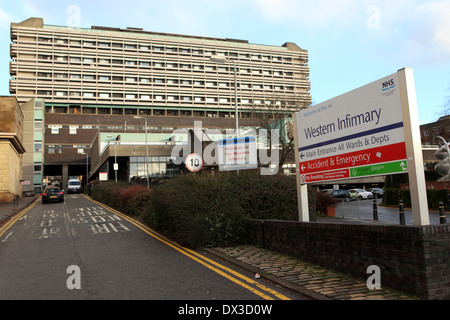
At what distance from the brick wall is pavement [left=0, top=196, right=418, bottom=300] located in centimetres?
17

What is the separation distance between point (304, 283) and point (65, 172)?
8427 centimetres

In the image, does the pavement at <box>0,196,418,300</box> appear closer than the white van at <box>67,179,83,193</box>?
Yes

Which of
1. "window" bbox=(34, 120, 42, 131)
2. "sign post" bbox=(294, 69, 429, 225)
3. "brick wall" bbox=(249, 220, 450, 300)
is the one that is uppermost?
"window" bbox=(34, 120, 42, 131)

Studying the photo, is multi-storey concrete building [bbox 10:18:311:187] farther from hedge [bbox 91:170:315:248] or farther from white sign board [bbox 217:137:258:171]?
hedge [bbox 91:170:315:248]

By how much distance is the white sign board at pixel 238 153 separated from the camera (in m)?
16.7

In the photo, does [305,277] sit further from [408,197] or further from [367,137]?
[408,197]

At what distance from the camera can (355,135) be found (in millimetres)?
6520

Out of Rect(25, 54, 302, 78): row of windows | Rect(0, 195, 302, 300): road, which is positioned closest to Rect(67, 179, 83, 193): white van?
Rect(25, 54, 302, 78): row of windows

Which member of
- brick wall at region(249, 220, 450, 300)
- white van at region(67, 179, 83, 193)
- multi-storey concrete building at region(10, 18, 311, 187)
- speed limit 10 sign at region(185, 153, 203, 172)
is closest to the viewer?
brick wall at region(249, 220, 450, 300)

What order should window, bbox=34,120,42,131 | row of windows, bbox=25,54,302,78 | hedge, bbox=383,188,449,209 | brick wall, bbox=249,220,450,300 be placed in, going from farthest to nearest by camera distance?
1. row of windows, bbox=25,54,302,78
2. window, bbox=34,120,42,131
3. hedge, bbox=383,188,449,209
4. brick wall, bbox=249,220,450,300

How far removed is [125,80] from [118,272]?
284 feet

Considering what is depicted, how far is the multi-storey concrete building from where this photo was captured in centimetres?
8069

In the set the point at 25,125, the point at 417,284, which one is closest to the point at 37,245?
the point at 417,284

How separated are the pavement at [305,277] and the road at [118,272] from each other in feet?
0.84
